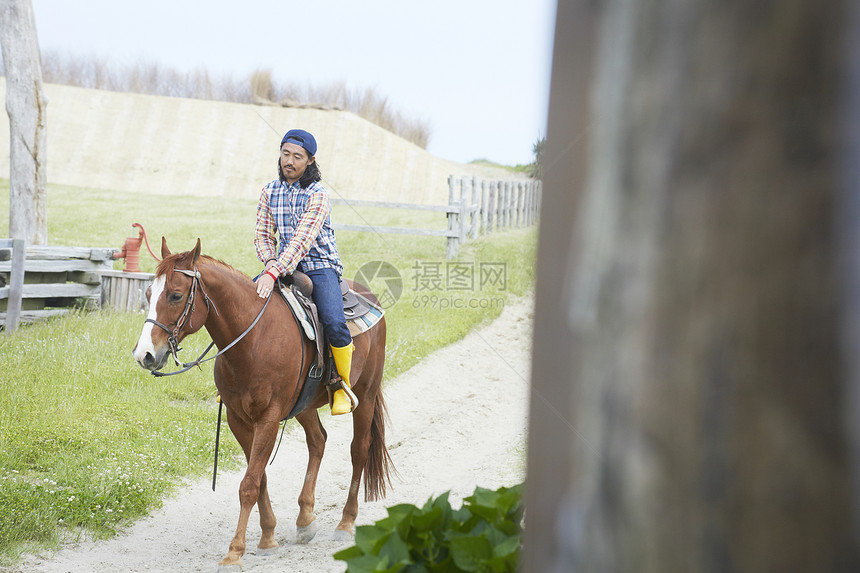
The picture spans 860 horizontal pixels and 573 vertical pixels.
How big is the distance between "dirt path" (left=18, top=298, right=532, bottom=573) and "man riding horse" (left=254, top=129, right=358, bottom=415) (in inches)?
49.1

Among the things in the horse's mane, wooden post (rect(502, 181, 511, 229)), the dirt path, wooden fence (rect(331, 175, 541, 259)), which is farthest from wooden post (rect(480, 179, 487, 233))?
the horse's mane

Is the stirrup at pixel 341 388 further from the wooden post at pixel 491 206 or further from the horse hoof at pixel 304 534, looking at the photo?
the wooden post at pixel 491 206

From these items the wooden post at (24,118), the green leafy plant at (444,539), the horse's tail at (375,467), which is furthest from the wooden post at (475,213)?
the green leafy plant at (444,539)

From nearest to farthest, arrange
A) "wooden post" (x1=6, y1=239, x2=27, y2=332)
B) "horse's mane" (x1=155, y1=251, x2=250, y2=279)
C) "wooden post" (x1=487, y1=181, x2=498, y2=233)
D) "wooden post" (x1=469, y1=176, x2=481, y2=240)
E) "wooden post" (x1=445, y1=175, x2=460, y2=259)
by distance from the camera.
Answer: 1. "horse's mane" (x1=155, y1=251, x2=250, y2=279)
2. "wooden post" (x1=6, y1=239, x2=27, y2=332)
3. "wooden post" (x1=445, y1=175, x2=460, y2=259)
4. "wooden post" (x1=469, y1=176, x2=481, y2=240)
5. "wooden post" (x1=487, y1=181, x2=498, y2=233)

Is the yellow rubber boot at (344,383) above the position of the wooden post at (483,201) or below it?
below

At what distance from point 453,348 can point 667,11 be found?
33.8ft

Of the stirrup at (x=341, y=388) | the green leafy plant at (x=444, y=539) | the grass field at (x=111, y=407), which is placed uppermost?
the green leafy plant at (x=444, y=539)

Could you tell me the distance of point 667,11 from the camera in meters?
0.87

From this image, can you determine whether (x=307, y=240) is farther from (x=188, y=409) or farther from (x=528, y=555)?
(x=528, y=555)

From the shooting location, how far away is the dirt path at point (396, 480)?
474 centimetres

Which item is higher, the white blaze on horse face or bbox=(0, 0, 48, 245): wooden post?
bbox=(0, 0, 48, 245): wooden post

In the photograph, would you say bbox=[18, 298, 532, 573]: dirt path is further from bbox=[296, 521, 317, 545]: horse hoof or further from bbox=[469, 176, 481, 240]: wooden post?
bbox=[469, 176, 481, 240]: wooden post

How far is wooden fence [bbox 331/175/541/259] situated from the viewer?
17.9 m

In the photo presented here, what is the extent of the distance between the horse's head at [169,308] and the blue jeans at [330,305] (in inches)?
41.1
